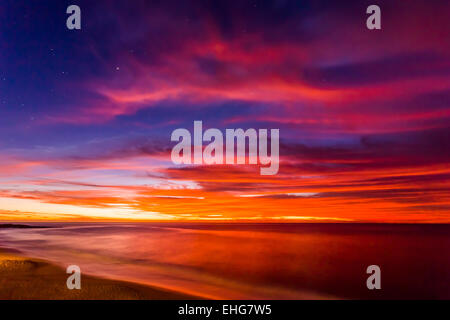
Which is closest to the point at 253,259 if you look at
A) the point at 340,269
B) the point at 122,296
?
the point at 340,269

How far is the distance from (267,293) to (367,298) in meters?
4.77

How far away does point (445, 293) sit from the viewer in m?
17.6

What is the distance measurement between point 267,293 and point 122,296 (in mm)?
7759

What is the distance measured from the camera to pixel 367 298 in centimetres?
1580

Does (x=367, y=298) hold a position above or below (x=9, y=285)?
below

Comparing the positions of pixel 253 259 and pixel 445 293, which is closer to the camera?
pixel 445 293

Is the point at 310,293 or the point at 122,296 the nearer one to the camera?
the point at 122,296
